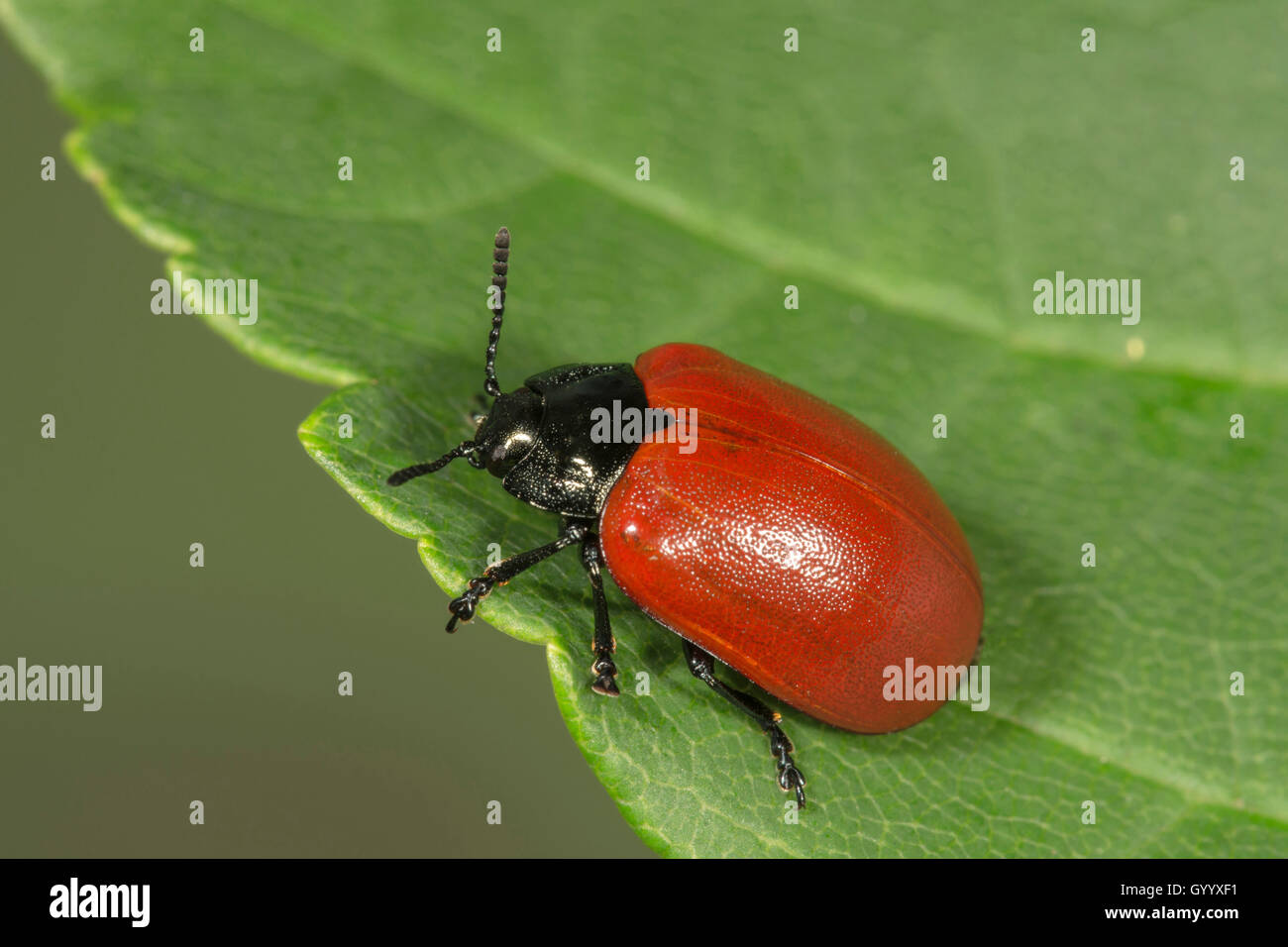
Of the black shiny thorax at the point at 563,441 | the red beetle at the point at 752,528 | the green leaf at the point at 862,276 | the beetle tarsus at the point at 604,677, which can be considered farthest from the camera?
the black shiny thorax at the point at 563,441

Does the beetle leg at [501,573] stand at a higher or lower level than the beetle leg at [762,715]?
higher

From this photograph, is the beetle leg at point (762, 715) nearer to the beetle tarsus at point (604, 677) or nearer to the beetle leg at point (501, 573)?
the beetle tarsus at point (604, 677)

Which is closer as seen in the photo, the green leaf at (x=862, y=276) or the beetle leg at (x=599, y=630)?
the beetle leg at (x=599, y=630)

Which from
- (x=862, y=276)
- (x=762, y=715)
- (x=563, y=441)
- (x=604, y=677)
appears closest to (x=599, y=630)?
(x=604, y=677)

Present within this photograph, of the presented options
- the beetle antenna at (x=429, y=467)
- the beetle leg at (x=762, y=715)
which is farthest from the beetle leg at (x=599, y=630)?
the beetle antenna at (x=429, y=467)

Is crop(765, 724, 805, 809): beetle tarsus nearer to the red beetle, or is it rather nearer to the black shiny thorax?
the red beetle

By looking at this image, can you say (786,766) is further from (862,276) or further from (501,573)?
(862,276)
